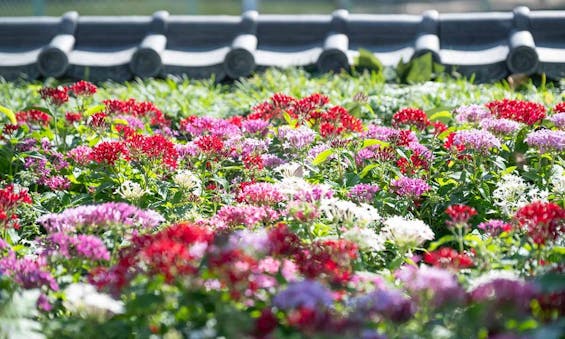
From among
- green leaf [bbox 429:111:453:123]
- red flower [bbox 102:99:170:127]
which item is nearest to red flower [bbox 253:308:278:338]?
red flower [bbox 102:99:170:127]

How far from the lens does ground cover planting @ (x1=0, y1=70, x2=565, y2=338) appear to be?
200cm

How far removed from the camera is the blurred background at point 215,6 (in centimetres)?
941

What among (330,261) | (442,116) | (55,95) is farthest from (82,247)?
(442,116)

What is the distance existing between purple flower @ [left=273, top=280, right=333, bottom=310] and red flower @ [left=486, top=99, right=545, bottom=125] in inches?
81.3

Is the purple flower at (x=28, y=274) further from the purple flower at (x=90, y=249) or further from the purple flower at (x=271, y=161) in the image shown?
the purple flower at (x=271, y=161)

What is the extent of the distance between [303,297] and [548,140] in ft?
5.78

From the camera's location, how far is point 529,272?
2482 mm

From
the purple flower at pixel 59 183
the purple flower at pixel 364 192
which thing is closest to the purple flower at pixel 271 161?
the purple flower at pixel 364 192

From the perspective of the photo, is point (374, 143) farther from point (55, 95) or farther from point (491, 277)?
point (55, 95)

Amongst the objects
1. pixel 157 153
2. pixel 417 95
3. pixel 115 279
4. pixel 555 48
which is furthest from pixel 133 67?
pixel 115 279

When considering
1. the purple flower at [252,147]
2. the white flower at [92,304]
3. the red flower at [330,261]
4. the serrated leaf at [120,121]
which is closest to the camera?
→ the white flower at [92,304]

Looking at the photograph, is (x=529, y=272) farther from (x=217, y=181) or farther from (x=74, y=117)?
(x=74, y=117)

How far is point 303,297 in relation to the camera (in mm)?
1850

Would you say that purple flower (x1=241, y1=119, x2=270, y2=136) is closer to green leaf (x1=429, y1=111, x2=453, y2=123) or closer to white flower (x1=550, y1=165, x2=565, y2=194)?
green leaf (x1=429, y1=111, x2=453, y2=123)
